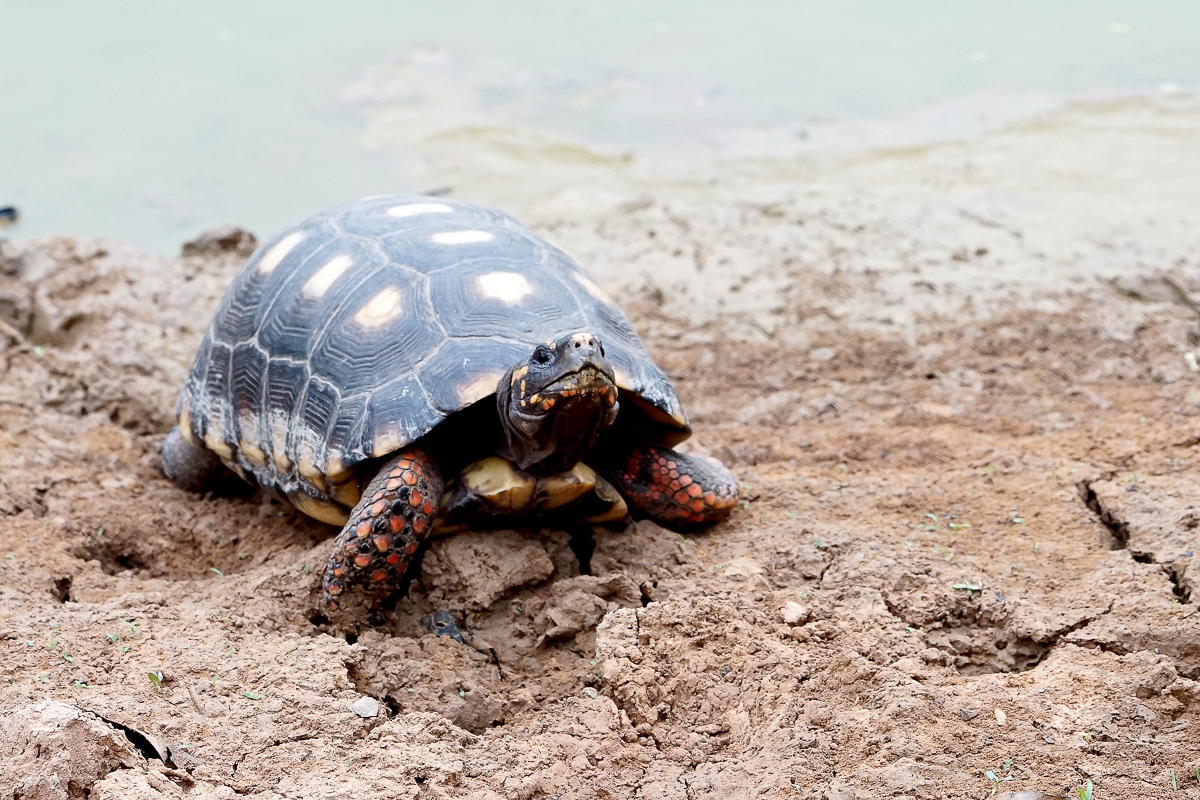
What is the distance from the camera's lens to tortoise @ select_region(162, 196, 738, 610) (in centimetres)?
344

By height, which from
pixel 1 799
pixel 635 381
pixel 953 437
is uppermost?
pixel 635 381

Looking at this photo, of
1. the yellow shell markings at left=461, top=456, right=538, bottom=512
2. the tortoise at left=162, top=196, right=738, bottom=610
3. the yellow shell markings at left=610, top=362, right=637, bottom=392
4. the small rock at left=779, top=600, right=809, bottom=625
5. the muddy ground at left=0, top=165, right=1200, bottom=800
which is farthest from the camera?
the yellow shell markings at left=610, top=362, right=637, bottom=392

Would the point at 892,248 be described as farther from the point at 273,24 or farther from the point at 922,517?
the point at 273,24

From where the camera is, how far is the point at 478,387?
353 centimetres

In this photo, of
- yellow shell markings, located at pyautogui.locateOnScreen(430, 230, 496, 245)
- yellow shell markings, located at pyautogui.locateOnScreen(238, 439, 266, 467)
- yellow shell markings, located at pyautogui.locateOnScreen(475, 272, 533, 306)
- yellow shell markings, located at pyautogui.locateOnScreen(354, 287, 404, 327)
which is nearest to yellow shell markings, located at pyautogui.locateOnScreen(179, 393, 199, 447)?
yellow shell markings, located at pyautogui.locateOnScreen(238, 439, 266, 467)

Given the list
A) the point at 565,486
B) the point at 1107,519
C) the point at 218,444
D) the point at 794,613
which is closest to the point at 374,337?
the point at 565,486

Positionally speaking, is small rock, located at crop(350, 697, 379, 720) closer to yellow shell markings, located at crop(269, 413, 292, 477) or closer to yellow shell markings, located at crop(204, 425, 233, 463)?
yellow shell markings, located at crop(269, 413, 292, 477)

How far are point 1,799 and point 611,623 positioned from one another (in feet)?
5.15

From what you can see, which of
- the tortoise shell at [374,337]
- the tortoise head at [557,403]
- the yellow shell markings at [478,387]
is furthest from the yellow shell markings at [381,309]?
the tortoise head at [557,403]

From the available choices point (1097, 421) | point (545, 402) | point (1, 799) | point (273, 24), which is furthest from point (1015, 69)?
point (1, 799)

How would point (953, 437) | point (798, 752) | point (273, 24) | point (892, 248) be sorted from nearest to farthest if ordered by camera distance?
point (798, 752) → point (953, 437) → point (892, 248) → point (273, 24)

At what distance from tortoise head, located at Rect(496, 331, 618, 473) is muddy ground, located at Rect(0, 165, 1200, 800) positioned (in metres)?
0.36

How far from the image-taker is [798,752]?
2783 mm

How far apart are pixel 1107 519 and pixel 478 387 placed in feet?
6.95
